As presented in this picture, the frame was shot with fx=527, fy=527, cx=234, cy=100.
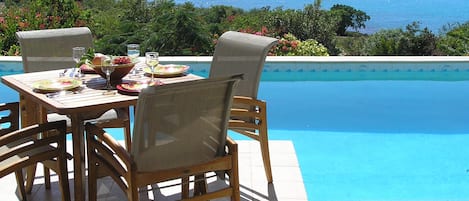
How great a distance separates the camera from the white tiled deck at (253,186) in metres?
2.97

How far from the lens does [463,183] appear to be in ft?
11.5

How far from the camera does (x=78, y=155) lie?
250 cm

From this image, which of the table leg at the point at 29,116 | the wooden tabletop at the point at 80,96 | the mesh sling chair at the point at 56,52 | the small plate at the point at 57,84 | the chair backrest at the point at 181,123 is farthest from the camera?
the mesh sling chair at the point at 56,52

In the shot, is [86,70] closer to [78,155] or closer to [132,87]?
[132,87]

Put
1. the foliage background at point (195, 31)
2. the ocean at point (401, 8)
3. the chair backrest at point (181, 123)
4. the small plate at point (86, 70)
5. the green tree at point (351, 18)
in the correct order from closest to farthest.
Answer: the chair backrest at point (181, 123), the small plate at point (86, 70), the foliage background at point (195, 31), the green tree at point (351, 18), the ocean at point (401, 8)

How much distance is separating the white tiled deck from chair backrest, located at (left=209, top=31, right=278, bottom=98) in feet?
1.67

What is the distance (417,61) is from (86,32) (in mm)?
4289

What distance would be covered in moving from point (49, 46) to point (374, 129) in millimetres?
2882

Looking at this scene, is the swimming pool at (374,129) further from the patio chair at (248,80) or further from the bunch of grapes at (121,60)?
the bunch of grapes at (121,60)

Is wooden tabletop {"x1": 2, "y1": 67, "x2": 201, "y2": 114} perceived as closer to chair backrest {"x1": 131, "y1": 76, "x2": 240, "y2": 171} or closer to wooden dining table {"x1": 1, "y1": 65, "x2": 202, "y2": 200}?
wooden dining table {"x1": 1, "y1": 65, "x2": 202, "y2": 200}

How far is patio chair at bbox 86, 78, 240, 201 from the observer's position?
208cm

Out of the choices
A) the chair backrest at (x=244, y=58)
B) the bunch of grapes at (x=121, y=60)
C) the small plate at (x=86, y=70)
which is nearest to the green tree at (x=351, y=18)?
the chair backrest at (x=244, y=58)

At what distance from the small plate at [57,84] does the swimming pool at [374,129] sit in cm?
153

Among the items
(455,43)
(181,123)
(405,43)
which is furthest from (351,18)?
(181,123)
